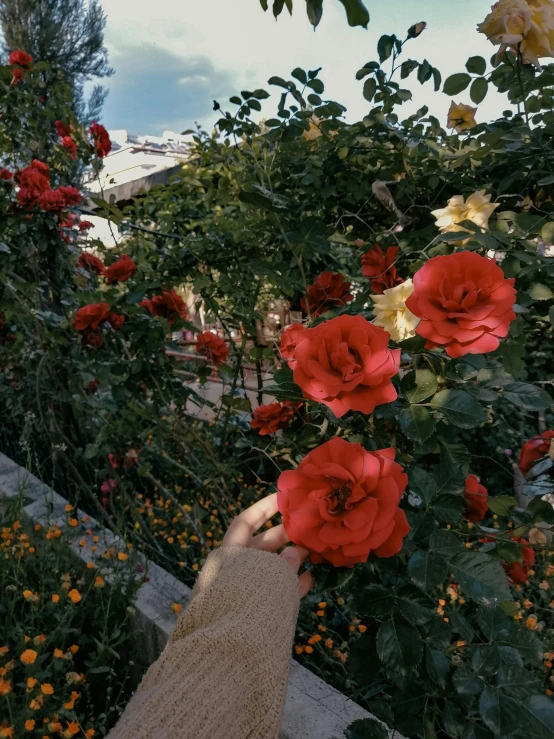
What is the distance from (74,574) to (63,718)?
0.48 m

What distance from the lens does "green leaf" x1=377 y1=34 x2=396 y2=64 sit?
1.44m

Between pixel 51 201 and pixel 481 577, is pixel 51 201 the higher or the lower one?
the higher one

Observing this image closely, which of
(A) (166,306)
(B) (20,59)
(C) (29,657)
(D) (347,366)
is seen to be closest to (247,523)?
(D) (347,366)

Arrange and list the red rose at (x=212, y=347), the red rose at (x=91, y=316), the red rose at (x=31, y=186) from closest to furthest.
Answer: the red rose at (x=91, y=316)
the red rose at (x=31, y=186)
the red rose at (x=212, y=347)

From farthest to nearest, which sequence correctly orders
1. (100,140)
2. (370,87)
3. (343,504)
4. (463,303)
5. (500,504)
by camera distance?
1. (100,140)
2. (370,87)
3. (500,504)
4. (463,303)
5. (343,504)

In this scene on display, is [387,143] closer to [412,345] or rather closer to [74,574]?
[412,345]

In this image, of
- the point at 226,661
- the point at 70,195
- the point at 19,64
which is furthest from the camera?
the point at 19,64

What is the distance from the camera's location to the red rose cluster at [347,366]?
0.75 meters

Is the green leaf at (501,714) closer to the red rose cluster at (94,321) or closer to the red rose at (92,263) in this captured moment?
the red rose cluster at (94,321)

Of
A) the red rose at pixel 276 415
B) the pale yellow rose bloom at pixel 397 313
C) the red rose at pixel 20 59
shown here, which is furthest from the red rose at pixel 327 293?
the red rose at pixel 20 59

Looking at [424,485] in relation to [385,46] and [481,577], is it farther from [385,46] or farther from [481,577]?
[385,46]

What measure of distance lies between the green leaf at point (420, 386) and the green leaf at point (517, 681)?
16.9 inches

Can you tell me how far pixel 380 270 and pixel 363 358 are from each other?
0.69 m

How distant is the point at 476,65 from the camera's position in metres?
1.39
